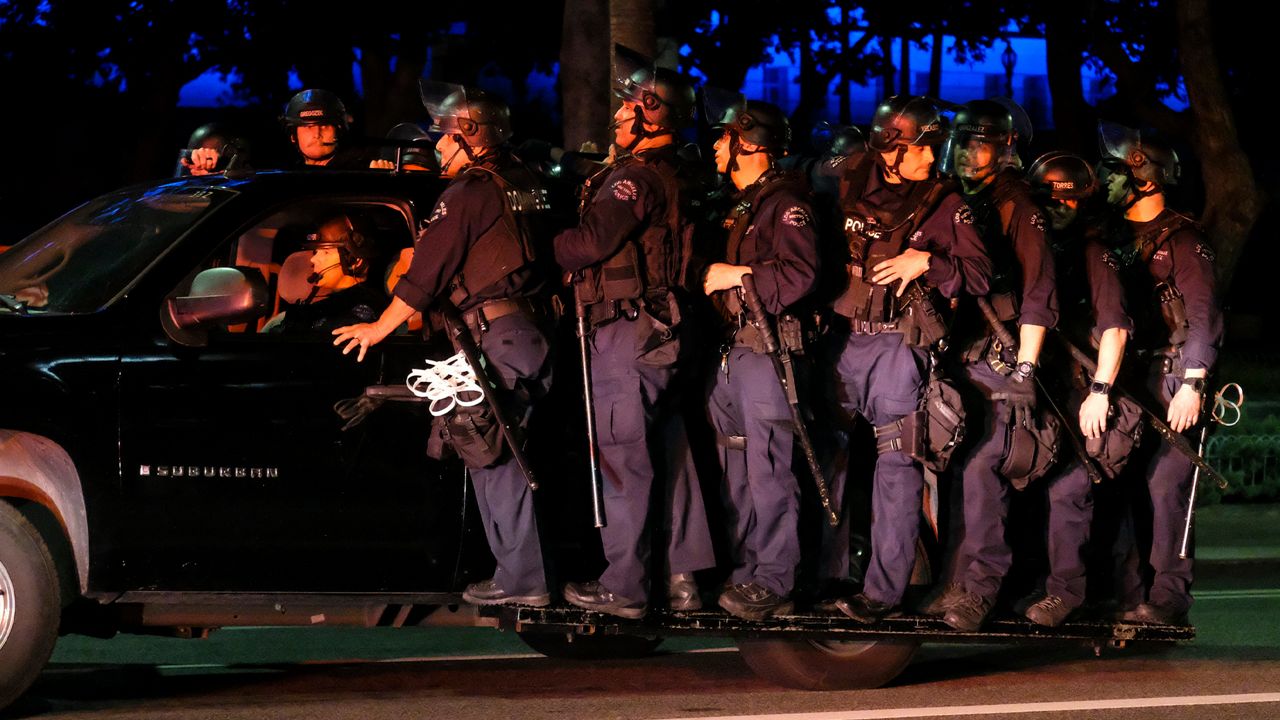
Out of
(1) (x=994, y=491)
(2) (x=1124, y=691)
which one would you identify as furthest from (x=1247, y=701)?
(1) (x=994, y=491)

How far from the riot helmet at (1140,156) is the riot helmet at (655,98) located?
1.97 m

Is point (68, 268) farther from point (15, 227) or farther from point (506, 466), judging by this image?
point (15, 227)

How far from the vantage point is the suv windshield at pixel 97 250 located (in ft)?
18.8

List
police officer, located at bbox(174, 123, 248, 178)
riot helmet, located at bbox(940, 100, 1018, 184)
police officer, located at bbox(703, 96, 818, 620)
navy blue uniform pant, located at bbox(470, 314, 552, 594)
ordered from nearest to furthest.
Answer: navy blue uniform pant, located at bbox(470, 314, 552, 594)
police officer, located at bbox(703, 96, 818, 620)
riot helmet, located at bbox(940, 100, 1018, 184)
police officer, located at bbox(174, 123, 248, 178)

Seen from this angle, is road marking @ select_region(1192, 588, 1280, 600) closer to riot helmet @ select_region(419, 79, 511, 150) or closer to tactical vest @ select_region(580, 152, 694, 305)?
tactical vest @ select_region(580, 152, 694, 305)

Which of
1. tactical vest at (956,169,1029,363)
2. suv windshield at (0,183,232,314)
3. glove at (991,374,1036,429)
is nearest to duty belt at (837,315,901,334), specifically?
tactical vest at (956,169,1029,363)

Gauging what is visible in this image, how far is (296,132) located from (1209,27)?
11.8m

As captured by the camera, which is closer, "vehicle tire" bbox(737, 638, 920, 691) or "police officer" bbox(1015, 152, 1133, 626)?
"vehicle tire" bbox(737, 638, 920, 691)

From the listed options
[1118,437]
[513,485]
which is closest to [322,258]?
[513,485]

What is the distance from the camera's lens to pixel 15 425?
543 cm

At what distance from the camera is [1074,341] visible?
6918 millimetres

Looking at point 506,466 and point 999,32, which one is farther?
point 999,32

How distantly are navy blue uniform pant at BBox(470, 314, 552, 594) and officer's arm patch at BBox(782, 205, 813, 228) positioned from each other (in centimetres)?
101

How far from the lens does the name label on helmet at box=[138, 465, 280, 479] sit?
5.52 m
